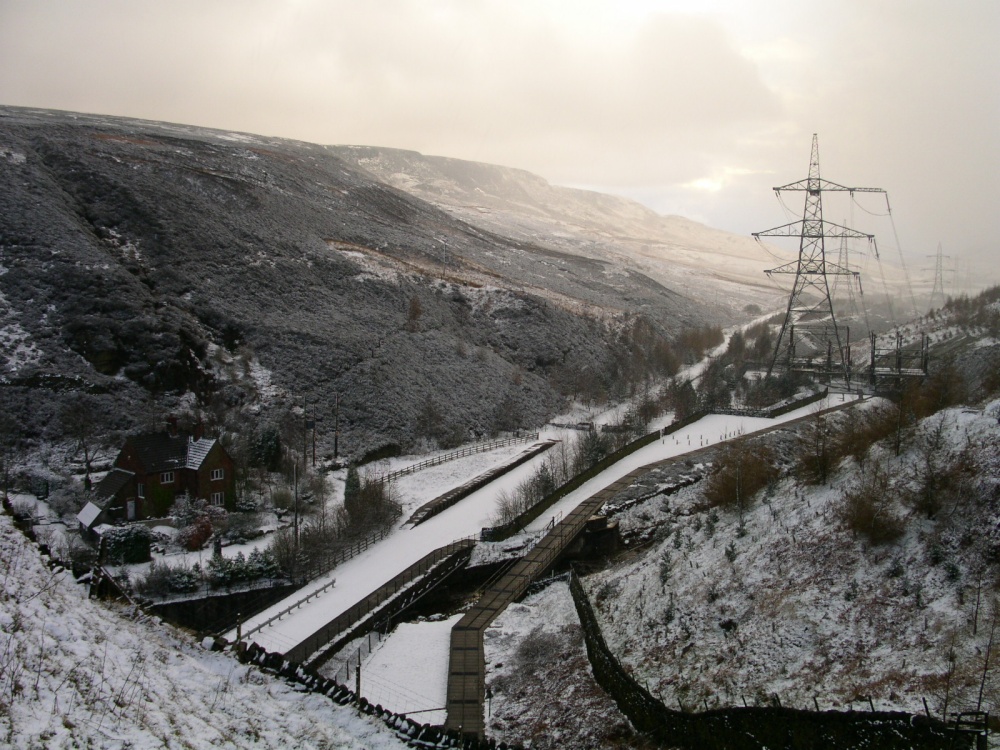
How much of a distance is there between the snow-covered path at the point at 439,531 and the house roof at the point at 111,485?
34.8ft

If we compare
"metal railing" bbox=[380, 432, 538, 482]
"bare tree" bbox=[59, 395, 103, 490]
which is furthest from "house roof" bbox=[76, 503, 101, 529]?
"metal railing" bbox=[380, 432, 538, 482]

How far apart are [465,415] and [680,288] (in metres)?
76.0

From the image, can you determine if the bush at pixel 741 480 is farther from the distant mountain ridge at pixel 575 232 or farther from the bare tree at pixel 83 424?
the distant mountain ridge at pixel 575 232

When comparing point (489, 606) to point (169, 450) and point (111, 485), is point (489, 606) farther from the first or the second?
point (111, 485)

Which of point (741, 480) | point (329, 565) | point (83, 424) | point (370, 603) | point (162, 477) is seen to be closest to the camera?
point (370, 603)

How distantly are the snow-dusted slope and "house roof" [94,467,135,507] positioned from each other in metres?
17.9

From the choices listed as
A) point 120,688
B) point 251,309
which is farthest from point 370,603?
point 251,309

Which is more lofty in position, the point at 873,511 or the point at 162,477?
the point at 873,511

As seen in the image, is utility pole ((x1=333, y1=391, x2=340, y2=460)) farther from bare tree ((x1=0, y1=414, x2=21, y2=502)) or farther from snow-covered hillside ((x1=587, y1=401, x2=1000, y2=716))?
snow-covered hillside ((x1=587, y1=401, x2=1000, y2=716))

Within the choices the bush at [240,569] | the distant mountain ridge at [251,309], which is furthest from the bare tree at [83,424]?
the bush at [240,569]

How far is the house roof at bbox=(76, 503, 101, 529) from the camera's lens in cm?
2745

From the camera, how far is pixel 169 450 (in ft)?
103

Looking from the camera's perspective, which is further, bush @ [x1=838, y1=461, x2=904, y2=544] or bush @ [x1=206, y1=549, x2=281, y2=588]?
bush @ [x1=206, y1=549, x2=281, y2=588]

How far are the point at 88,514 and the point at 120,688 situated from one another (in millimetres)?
21963
